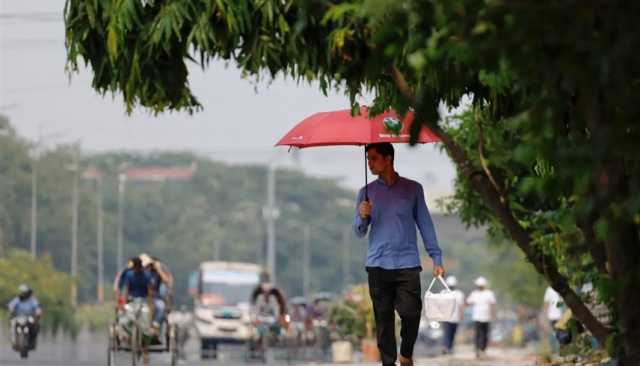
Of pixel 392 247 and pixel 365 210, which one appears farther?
pixel 365 210

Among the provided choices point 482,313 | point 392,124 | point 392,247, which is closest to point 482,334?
point 482,313

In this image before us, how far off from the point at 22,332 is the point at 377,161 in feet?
80.6

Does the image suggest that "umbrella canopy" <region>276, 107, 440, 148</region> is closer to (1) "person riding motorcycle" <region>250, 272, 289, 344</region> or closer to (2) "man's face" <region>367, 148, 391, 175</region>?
(2) "man's face" <region>367, 148, 391, 175</region>

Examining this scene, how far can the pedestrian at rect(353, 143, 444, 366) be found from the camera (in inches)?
476

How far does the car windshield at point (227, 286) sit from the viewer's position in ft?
186

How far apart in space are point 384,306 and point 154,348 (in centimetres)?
1021

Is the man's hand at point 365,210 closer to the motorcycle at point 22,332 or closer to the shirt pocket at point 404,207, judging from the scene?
the shirt pocket at point 404,207

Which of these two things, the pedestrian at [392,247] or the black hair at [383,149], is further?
the black hair at [383,149]

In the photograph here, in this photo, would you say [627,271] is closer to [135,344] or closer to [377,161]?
[377,161]

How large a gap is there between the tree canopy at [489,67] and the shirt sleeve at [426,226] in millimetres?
651

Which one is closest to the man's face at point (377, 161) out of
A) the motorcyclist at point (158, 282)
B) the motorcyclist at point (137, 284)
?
the motorcyclist at point (158, 282)

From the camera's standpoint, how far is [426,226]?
12.4 metres

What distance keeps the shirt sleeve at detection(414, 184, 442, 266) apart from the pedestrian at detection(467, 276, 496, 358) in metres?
22.1

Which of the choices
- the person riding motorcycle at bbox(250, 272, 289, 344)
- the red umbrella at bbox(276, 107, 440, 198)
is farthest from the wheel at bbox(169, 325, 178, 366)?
the person riding motorcycle at bbox(250, 272, 289, 344)
